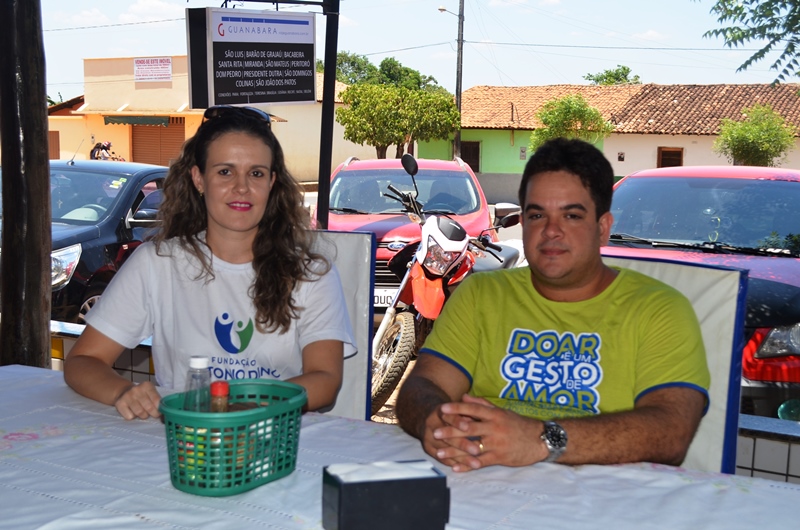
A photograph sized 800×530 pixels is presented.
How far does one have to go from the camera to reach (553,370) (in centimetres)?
241

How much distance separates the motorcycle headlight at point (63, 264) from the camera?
23.5 ft

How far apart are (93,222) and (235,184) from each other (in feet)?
17.5

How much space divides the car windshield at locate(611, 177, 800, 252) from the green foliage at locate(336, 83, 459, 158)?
96.4 feet

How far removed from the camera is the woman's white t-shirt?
2.68m

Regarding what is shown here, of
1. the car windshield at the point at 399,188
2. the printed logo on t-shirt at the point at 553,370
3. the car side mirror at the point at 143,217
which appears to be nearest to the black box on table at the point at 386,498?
the printed logo on t-shirt at the point at 553,370

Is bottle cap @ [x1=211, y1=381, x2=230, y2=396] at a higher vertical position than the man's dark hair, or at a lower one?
lower

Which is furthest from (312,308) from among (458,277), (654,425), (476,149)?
(476,149)

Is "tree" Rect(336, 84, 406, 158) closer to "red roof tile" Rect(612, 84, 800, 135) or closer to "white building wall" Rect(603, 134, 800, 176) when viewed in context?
"white building wall" Rect(603, 134, 800, 176)

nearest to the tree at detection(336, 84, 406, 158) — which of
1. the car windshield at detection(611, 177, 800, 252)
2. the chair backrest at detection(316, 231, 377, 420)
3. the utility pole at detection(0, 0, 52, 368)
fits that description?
the car windshield at detection(611, 177, 800, 252)

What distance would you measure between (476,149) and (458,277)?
34899 mm

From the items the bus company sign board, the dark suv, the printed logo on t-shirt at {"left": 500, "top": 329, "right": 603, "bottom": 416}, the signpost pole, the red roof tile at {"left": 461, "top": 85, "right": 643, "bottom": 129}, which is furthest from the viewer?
the red roof tile at {"left": 461, "top": 85, "right": 643, "bottom": 129}

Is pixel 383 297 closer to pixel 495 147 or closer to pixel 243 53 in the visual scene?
pixel 243 53

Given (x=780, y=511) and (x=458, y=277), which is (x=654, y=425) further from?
(x=458, y=277)

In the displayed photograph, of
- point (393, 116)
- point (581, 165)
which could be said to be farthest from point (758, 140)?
point (581, 165)
